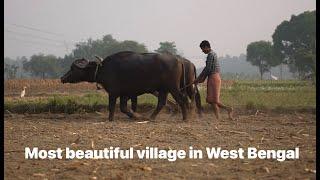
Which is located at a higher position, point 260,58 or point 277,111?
point 260,58

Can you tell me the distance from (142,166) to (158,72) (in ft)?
17.4

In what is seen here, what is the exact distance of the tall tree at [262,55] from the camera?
61.9m

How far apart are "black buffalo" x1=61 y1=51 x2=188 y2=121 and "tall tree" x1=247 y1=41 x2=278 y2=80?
51839 mm

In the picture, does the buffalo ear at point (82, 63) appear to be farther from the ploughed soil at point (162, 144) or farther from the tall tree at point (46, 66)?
the tall tree at point (46, 66)

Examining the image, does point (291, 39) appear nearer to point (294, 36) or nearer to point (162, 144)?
point (294, 36)

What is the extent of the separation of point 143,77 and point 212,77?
1648mm

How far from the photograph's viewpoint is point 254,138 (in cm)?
709

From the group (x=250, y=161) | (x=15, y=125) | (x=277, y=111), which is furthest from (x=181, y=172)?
(x=277, y=111)

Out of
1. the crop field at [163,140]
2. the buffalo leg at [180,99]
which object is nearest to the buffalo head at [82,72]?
the crop field at [163,140]

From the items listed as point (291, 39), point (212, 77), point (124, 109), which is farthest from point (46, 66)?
point (212, 77)

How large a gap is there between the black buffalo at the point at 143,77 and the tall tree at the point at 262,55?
51839mm

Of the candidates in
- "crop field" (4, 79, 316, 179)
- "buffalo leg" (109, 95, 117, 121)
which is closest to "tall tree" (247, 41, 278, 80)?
"crop field" (4, 79, 316, 179)

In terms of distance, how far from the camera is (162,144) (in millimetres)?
6605
